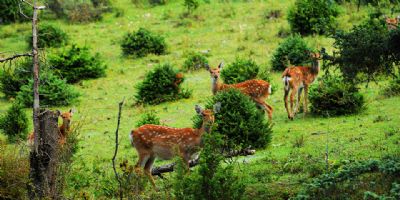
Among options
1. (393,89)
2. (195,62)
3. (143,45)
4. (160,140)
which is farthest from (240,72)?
(160,140)

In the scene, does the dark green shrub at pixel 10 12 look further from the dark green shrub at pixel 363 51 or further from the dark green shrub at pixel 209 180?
the dark green shrub at pixel 209 180

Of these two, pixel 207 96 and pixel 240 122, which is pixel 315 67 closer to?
pixel 207 96

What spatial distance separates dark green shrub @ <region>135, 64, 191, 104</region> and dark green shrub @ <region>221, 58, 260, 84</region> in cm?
135

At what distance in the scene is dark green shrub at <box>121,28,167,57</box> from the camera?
2873 cm

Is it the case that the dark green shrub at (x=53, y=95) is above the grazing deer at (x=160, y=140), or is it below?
below

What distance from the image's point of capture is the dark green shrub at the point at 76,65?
25.9 m

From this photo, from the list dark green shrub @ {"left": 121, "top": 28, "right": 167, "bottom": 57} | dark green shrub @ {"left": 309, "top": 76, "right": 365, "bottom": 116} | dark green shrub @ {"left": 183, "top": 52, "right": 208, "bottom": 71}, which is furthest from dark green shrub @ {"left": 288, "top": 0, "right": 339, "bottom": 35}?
dark green shrub @ {"left": 309, "top": 76, "right": 365, "bottom": 116}

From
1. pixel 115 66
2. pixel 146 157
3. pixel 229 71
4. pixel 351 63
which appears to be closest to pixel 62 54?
pixel 115 66

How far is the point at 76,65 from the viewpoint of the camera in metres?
26.3

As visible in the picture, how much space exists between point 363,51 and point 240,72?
10971 mm

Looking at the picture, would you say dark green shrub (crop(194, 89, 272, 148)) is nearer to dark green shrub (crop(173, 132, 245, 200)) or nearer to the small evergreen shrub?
dark green shrub (crop(173, 132, 245, 200))

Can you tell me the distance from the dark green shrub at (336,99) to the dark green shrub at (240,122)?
2.88 m

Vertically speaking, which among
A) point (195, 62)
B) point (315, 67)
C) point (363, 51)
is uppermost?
point (363, 51)

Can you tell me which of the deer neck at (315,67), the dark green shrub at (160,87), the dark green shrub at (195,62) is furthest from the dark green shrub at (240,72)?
the dark green shrub at (195,62)
